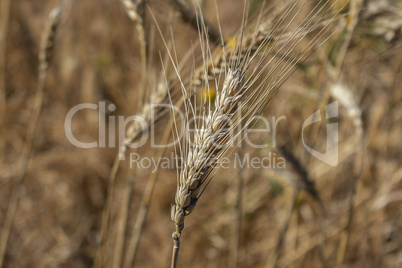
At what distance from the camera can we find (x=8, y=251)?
1.68 metres

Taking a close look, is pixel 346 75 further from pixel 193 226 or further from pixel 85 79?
pixel 85 79

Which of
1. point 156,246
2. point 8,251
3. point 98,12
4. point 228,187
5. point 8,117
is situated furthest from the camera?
point 98,12

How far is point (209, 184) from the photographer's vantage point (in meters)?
1.98

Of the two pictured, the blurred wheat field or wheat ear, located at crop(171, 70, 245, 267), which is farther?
the blurred wheat field

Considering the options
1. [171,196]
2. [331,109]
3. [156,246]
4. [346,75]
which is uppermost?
[346,75]

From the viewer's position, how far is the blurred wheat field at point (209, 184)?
1.35m

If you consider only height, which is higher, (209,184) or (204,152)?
(204,152)

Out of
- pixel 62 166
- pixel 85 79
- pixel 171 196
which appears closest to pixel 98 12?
pixel 85 79

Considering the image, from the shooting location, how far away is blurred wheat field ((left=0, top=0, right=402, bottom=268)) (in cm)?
135

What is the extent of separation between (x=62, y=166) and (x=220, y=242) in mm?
921

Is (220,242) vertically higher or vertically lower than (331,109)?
lower

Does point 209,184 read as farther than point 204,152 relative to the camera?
Yes

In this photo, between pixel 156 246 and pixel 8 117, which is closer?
pixel 156 246

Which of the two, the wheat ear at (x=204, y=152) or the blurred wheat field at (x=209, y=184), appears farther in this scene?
the blurred wheat field at (x=209, y=184)
